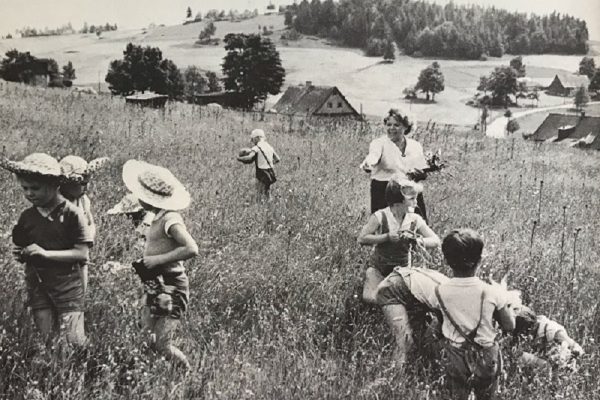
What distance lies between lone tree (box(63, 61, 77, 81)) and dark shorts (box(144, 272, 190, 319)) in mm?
9507

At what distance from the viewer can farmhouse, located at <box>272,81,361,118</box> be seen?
46.6 feet

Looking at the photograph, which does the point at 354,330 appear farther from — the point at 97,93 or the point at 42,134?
the point at 97,93


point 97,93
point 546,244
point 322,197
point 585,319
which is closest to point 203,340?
point 585,319

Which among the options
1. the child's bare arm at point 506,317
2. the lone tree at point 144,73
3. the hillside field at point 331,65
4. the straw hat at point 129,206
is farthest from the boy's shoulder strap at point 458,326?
the lone tree at point 144,73

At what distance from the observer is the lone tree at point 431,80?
13023mm

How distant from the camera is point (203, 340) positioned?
3168mm

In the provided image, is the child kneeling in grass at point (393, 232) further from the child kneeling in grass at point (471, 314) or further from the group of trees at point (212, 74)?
the group of trees at point (212, 74)

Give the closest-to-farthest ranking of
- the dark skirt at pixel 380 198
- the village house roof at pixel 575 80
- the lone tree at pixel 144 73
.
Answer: the dark skirt at pixel 380 198 → the village house roof at pixel 575 80 → the lone tree at pixel 144 73

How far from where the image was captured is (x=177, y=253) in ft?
9.03

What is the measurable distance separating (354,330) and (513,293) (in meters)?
0.94

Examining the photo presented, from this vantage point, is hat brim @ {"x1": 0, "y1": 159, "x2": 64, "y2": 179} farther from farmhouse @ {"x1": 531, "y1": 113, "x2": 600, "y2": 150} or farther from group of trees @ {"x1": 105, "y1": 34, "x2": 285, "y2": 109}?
farmhouse @ {"x1": 531, "y1": 113, "x2": 600, "y2": 150}

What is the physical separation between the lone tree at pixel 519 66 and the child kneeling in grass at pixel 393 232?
9266mm

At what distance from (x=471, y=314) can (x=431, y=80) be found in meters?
11.3

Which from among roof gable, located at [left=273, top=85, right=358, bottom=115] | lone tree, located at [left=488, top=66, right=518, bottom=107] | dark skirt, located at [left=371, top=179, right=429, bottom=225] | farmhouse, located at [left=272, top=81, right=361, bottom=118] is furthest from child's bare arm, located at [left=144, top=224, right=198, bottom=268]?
lone tree, located at [left=488, top=66, right=518, bottom=107]
